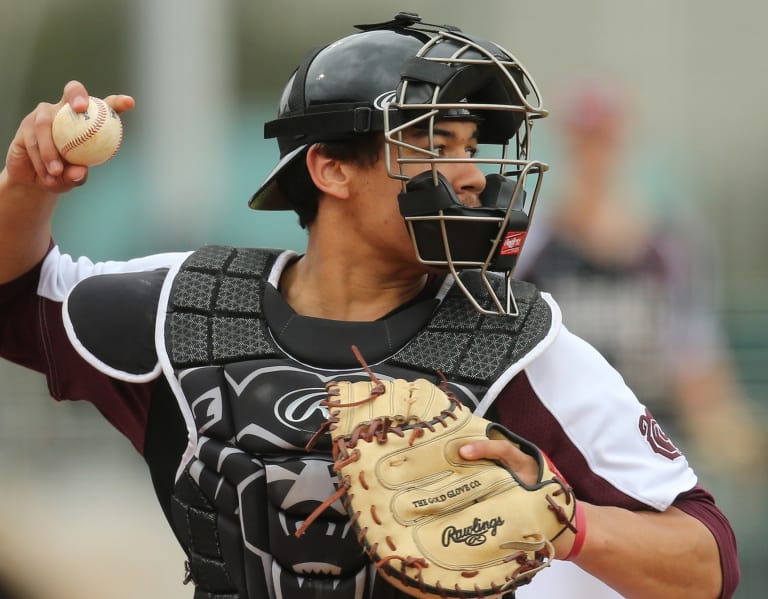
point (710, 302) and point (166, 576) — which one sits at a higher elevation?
point (710, 302)

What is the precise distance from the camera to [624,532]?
2418 mm

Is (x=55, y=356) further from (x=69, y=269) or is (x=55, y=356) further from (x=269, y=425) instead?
(x=269, y=425)

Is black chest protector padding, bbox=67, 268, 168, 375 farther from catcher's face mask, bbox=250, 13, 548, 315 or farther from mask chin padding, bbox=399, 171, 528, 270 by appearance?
mask chin padding, bbox=399, 171, 528, 270

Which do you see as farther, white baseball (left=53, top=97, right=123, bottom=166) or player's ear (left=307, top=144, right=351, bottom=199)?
player's ear (left=307, top=144, right=351, bottom=199)

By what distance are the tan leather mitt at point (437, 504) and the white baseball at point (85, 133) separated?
73 centimetres

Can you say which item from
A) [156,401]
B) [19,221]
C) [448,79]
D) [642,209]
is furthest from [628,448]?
[642,209]

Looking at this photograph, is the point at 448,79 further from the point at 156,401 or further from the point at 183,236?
the point at 183,236

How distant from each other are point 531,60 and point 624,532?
15.9 ft

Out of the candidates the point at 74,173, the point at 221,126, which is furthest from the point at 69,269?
the point at 221,126

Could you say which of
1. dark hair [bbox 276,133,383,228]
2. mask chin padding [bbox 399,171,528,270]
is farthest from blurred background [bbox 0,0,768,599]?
mask chin padding [bbox 399,171,528,270]

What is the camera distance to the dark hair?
2.73 meters

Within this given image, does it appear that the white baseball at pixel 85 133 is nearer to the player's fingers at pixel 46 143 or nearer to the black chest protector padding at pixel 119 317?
the player's fingers at pixel 46 143

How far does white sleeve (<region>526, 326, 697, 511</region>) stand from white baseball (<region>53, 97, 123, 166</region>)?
929 millimetres

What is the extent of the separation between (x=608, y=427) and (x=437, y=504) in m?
0.40
